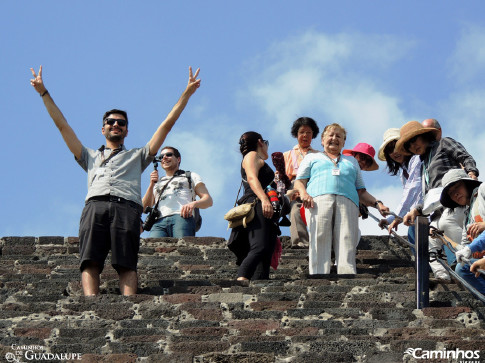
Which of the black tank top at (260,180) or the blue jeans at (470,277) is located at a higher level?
the black tank top at (260,180)

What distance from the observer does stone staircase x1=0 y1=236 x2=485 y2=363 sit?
271 inches

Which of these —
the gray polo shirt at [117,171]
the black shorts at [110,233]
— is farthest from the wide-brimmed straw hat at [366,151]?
the black shorts at [110,233]

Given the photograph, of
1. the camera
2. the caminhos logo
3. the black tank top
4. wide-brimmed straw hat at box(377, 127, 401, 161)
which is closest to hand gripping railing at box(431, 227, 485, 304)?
the caminhos logo

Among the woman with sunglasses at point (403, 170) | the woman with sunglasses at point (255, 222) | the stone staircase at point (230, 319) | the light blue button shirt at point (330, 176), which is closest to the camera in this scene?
the stone staircase at point (230, 319)

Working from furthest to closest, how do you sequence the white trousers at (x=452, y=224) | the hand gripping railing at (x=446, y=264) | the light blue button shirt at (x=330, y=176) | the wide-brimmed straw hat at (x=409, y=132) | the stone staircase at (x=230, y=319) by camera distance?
the wide-brimmed straw hat at (x=409, y=132)
the light blue button shirt at (x=330, y=176)
the white trousers at (x=452, y=224)
the hand gripping railing at (x=446, y=264)
the stone staircase at (x=230, y=319)

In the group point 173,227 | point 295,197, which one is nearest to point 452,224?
point 295,197

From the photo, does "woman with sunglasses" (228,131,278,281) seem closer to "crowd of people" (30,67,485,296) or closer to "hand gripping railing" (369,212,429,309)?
"crowd of people" (30,67,485,296)

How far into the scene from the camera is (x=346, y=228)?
1006cm

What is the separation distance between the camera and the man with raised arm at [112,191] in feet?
28.6

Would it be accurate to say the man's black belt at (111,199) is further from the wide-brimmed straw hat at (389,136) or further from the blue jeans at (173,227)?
the wide-brimmed straw hat at (389,136)

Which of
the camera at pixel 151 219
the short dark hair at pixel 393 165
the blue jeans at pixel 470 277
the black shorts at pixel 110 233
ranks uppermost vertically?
the short dark hair at pixel 393 165

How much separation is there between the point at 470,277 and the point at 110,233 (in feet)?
10.00

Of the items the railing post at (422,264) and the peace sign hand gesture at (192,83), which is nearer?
the railing post at (422,264)

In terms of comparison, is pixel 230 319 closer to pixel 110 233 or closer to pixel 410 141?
pixel 110 233
